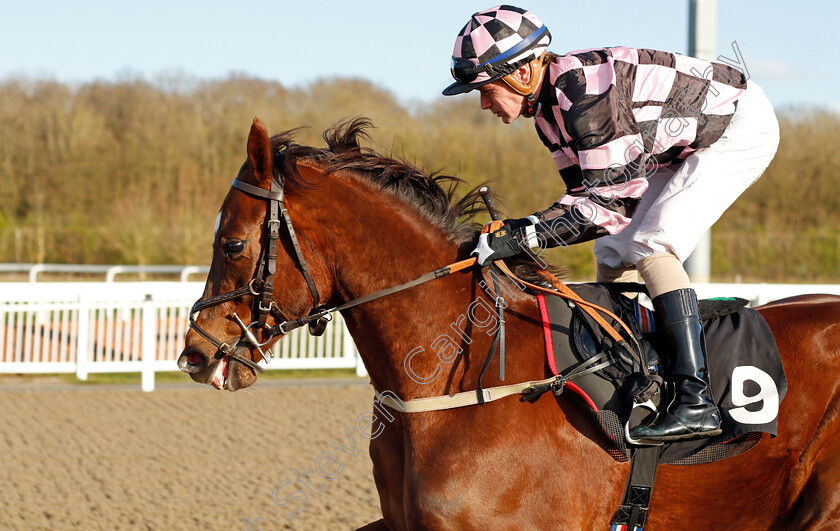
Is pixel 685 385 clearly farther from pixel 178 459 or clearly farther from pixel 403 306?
pixel 178 459

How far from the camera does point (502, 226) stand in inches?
104

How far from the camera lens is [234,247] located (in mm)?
2492

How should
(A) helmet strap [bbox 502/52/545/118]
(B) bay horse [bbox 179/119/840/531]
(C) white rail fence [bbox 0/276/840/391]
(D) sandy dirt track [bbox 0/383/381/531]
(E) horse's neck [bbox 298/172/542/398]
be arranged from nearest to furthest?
1. (B) bay horse [bbox 179/119/840/531]
2. (E) horse's neck [bbox 298/172/542/398]
3. (A) helmet strap [bbox 502/52/545/118]
4. (D) sandy dirt track [bbox 0/383/381/531]
5. (C) white rail fence [bbox 0/276/840/391]

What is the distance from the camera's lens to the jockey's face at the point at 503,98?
273cm

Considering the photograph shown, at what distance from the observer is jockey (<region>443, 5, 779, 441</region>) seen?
2510mm

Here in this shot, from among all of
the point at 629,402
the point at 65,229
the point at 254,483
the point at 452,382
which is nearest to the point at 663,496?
the point at 629,402

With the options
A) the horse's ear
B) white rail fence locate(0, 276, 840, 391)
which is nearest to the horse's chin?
the horse's ear

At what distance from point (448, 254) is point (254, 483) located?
335cm

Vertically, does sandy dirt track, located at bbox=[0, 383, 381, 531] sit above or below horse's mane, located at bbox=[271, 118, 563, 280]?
below

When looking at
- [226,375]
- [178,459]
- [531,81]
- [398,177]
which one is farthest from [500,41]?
[178,459]

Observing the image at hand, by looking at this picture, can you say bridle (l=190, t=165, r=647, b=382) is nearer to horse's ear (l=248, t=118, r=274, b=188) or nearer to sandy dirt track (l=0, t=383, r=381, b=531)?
horse's ear (l=248, t=118, r=274, b=188)

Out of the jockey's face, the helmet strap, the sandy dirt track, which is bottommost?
the sandy dirt track

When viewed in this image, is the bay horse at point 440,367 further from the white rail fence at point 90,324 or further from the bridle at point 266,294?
the white rail fence at point 90,324

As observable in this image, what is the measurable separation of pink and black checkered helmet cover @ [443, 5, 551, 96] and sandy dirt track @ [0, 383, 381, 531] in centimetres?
293
